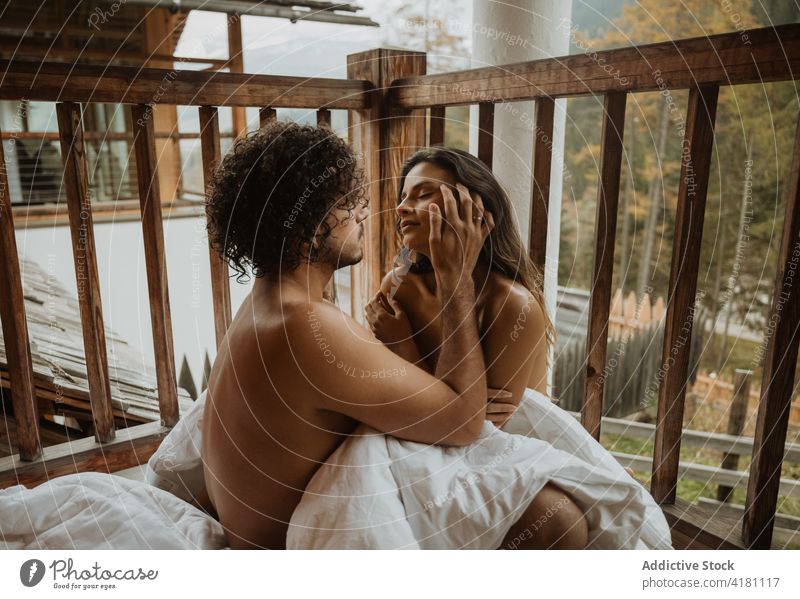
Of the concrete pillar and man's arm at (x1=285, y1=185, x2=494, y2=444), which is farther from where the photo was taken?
the concrete pillar

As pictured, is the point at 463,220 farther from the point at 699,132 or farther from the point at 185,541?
the point at 185,541

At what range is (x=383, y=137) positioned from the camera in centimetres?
128

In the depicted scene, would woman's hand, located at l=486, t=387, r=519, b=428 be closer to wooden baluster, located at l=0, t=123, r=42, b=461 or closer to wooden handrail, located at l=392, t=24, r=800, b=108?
wooden handrail, located at l=392, t=24, r=800, b=108

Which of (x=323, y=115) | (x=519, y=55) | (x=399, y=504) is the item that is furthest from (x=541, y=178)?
(x=399, y=504)

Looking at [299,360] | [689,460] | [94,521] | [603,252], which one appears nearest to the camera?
[299,360]

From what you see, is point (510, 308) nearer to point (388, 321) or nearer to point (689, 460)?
point (388, 321)

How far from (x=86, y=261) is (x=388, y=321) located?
0.52 meters

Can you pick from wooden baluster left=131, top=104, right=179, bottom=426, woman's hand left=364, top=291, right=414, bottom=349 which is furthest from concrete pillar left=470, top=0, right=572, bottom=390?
wooden baluster left=131, top=104, right=179, bottom=426

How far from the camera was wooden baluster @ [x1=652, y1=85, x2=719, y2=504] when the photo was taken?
81cm

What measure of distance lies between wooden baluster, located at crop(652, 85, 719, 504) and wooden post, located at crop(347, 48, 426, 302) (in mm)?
562

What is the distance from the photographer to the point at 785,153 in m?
2.82

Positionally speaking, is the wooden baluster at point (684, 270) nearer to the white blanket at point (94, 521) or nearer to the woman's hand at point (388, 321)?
the woman's hand at point (388, 321)
